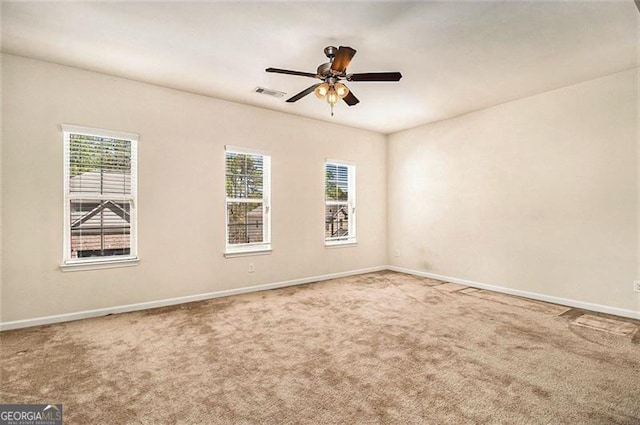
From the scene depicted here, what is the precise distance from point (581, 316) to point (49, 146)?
612 cm

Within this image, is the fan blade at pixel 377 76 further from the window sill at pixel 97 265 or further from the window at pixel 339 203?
the window sill at pixel 97 265

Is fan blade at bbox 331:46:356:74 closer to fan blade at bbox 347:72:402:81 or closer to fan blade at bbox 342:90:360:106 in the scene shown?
fan blade at bbox 347:72:402:81

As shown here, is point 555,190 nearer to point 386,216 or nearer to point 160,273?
point 386,216

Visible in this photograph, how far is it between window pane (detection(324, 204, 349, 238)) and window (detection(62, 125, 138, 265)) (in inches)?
120

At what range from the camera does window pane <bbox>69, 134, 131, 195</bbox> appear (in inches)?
140

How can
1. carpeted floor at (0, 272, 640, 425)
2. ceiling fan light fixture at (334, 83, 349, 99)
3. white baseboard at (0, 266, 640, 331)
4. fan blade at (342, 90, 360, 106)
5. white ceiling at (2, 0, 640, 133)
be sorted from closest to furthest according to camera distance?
carpeted floor at (0, 272, 640, 425) → white ceiling at (2, 0, 640, 133) → ceiling fan light fixture at (334, 83, 349, 99) → fan blade at (342, 90, 360, 106) → white baseboard at (0, 266, 640, 331)

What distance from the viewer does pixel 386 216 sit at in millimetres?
6500

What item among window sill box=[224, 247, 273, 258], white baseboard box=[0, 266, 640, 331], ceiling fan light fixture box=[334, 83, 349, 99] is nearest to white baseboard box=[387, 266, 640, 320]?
white baseboard box=[0, 266, 640, 331]

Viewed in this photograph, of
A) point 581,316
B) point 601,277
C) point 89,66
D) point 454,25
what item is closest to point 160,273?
point 89,66

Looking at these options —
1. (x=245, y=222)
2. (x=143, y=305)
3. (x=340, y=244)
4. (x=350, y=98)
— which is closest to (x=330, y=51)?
(x=350, y=98)

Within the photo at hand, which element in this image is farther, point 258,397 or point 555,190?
point 555,190

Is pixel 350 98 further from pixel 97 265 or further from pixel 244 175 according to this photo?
pixel 97 265

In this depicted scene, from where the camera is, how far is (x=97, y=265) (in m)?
3.62

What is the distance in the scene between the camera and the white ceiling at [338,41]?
2.52 metres
